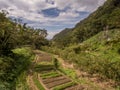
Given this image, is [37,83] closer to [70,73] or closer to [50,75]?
[50,75]

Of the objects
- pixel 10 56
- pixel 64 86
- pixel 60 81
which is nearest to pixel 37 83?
pixel 60 81

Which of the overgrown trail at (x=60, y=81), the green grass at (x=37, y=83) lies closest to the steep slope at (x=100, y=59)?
the overgrown trail at (x=60, y=81)

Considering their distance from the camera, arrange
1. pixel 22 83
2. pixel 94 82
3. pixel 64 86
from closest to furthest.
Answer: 1. pixel 64 86
2. pixel 22 83
3. pixel 94 82

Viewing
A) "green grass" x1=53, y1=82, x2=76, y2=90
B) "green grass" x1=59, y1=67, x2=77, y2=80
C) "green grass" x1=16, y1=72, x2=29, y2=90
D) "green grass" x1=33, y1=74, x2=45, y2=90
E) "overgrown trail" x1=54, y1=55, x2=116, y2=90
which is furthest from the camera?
"green grass" x1=59, y1=67, x2=77, y2=80

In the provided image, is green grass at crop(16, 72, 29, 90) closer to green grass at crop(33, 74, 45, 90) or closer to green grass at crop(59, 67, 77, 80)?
green grass at crop(33, 74, 45, 90)

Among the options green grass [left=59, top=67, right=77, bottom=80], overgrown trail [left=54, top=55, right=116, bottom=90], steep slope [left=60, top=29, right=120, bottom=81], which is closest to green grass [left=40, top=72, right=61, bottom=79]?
green grass [left=59, top=67, right=77, bottom=80]

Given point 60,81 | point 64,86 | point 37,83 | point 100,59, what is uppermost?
point 100,59

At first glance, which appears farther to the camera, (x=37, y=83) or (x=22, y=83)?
(x=37, y=83)

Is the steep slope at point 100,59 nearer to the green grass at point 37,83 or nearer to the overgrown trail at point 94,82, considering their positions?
the overgrown trail at point 94,82

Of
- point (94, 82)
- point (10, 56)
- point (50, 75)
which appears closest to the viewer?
point (94, 82)

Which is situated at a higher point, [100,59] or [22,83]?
[100,59]

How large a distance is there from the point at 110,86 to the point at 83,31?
102572 millimetres

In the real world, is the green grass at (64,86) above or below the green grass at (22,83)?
below

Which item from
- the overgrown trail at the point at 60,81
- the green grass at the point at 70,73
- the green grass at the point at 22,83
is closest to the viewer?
the green grass at the point at 22,83
